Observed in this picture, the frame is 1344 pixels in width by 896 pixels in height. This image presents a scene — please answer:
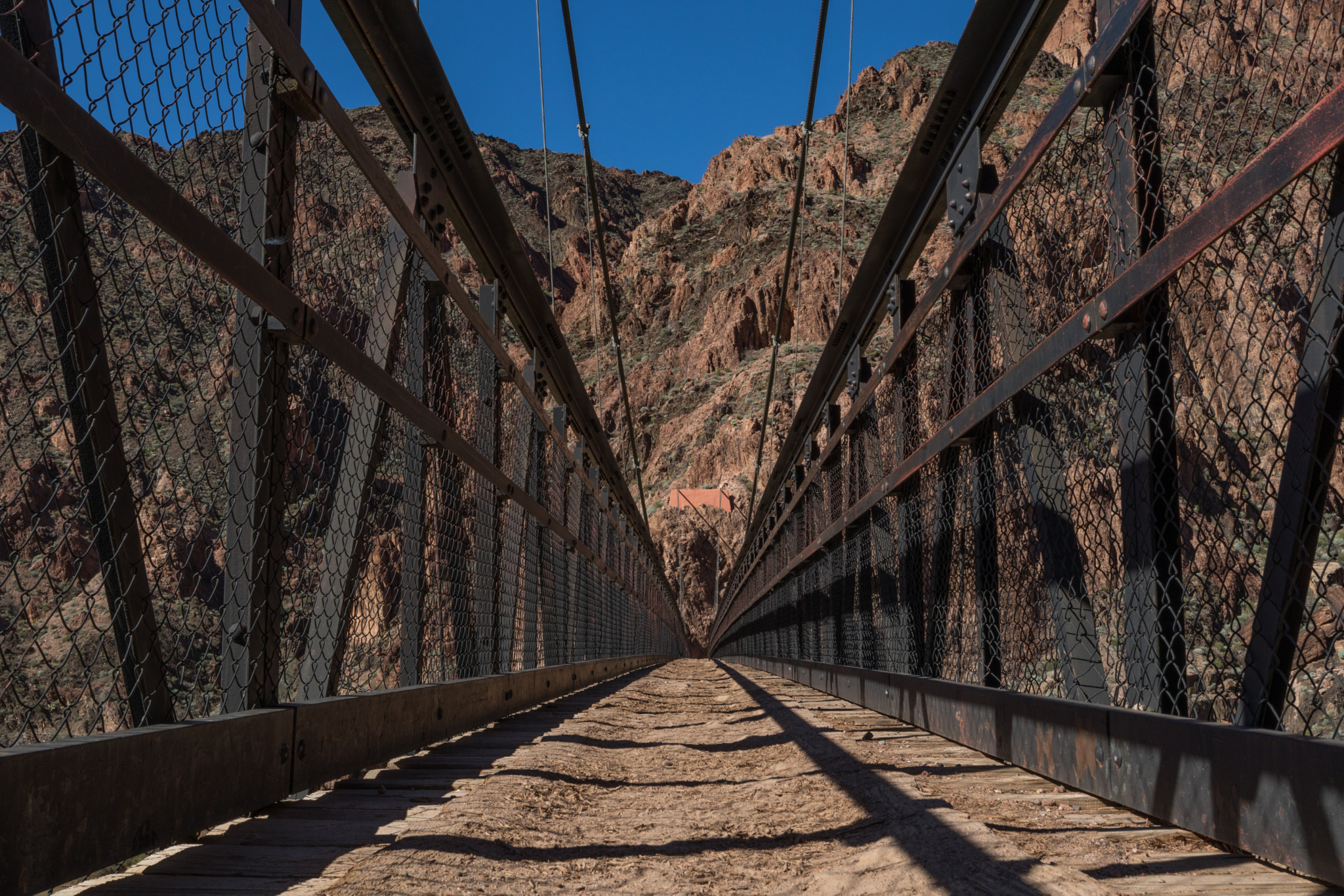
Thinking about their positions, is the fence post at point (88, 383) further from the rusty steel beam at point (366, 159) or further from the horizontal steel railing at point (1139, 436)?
the horizontal steel railing at point (1139, 436)

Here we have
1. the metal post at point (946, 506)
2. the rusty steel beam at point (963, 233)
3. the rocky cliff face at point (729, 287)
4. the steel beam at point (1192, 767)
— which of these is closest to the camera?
the steel beam at point (1192, 767)

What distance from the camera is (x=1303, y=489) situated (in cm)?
165

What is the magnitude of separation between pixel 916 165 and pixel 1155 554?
8.01 ft

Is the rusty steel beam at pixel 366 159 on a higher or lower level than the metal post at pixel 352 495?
higher

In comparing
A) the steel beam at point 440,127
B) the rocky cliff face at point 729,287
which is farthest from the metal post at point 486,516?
the rocky cliff face at point 729,287

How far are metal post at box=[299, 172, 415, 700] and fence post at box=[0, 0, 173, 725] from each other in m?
0.93

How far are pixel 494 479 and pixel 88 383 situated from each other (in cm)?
292

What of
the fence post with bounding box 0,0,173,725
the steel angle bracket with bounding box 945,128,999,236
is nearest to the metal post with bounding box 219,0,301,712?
the fence post with bounding box 0,0,173,725

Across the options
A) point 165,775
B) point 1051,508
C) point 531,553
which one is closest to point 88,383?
point 165,775

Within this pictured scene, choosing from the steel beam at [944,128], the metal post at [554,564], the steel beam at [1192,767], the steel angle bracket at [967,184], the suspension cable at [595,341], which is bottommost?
the steel beam at [1192,767]

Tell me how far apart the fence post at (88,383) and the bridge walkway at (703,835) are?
395mm

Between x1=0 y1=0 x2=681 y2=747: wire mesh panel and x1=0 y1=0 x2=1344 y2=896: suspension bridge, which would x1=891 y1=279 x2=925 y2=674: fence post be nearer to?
x1=0 y1=0 x2=1344 y2=896: suspension bridge

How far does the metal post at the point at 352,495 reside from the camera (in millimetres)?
2758

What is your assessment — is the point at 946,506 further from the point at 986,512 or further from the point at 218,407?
the point at 218,407
